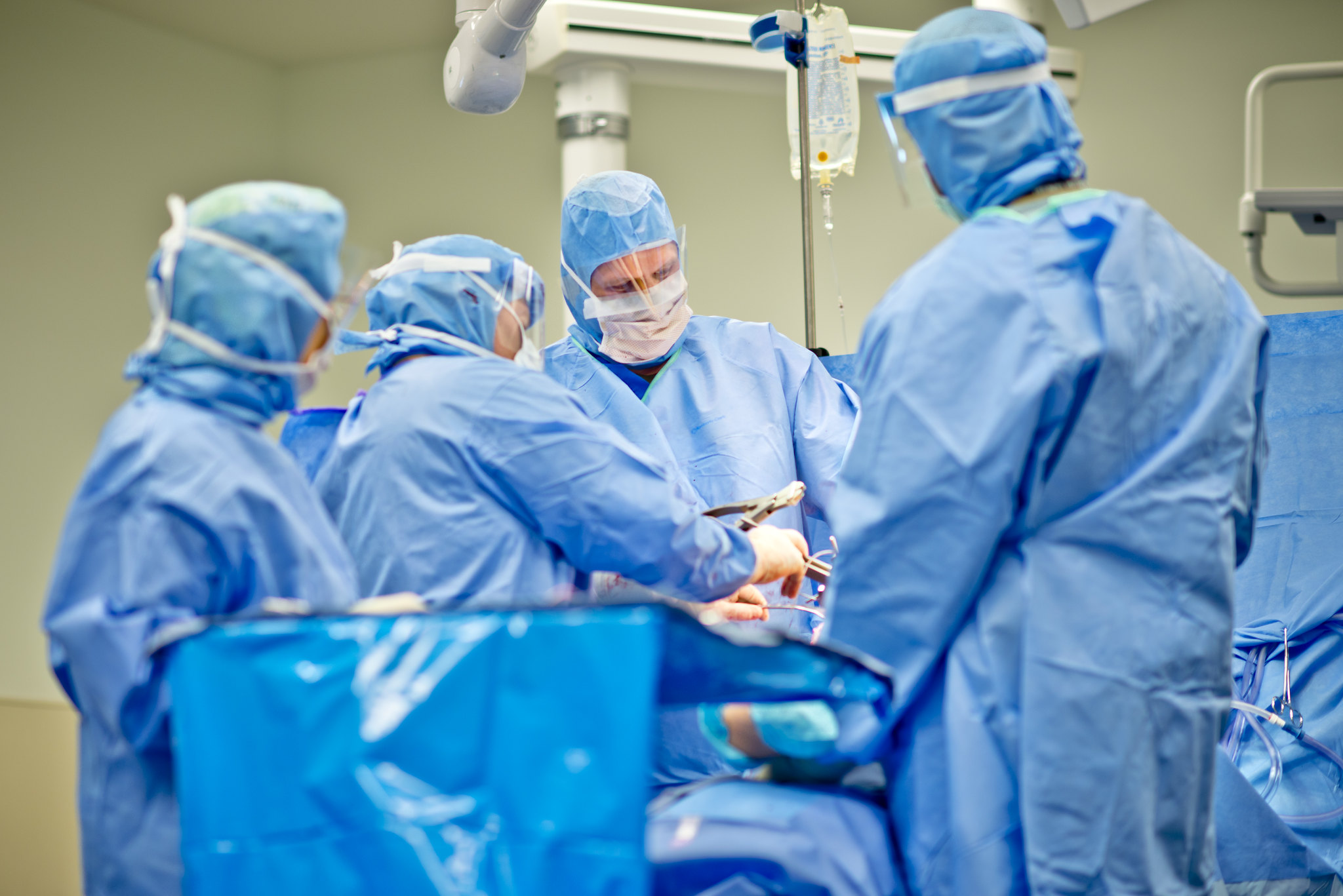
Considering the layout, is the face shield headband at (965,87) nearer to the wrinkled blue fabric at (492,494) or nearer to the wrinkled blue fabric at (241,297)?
the wrinkled blue fabric at (492,494)

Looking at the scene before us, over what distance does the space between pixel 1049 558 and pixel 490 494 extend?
689mm

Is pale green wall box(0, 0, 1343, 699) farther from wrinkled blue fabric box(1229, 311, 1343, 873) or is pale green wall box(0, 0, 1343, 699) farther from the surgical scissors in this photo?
the surgical scissors

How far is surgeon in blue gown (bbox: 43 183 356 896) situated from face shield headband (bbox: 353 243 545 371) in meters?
0.35

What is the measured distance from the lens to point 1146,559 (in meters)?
1.25

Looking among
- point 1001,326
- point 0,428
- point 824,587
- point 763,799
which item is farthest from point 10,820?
point 1001,326

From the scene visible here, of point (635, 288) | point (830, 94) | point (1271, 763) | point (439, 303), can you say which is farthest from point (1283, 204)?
point (439, 303)

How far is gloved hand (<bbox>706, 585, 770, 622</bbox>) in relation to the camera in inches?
74.3

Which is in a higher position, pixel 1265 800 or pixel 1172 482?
pixel 1172 482

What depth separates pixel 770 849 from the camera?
119cm

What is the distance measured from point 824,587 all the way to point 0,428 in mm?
3060

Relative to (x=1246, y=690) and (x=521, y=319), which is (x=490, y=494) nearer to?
(x=521, y=319)

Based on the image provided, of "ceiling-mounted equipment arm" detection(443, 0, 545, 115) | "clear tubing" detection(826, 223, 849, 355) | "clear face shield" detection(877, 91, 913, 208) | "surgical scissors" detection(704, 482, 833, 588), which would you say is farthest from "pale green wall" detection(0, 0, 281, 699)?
"clear face shield" detection(877, 91, 913, 208)

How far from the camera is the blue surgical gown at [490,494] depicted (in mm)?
1501

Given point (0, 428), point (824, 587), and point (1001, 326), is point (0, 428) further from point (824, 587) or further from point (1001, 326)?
point (1001, 326)
